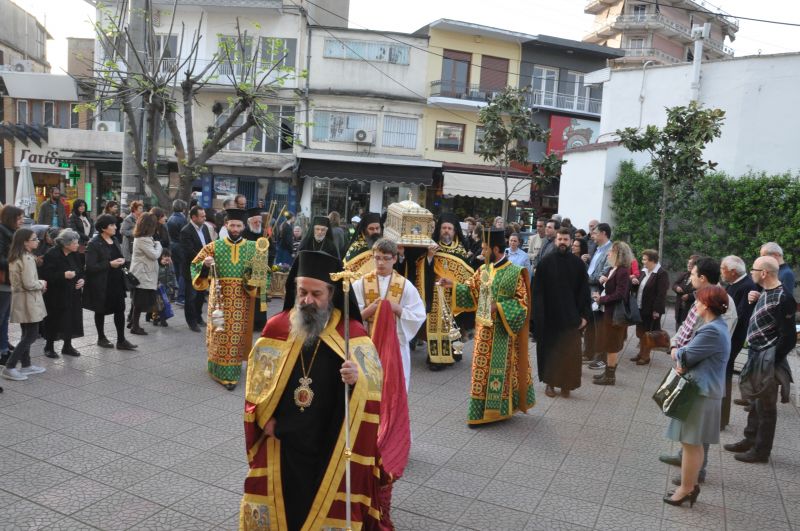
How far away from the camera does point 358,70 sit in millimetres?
27266

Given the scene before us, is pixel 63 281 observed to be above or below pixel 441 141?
below

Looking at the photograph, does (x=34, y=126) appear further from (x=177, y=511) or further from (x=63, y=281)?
(x=177, y=511)

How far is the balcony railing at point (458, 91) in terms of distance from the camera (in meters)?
28.1

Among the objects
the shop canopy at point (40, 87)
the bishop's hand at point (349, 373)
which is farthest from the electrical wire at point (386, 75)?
the bishop's hand at point (349, 373)

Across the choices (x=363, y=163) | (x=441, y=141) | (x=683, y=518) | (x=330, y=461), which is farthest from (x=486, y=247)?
(x=441, y=141)

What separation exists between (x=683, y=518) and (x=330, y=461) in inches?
112

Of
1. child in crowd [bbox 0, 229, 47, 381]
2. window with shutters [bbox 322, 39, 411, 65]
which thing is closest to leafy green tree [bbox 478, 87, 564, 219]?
window with shutters [bbox 322, 39, 411, 65]

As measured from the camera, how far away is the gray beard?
3.73 m

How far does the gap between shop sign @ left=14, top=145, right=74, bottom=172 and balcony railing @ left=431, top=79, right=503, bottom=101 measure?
15809mm

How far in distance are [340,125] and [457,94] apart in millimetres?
5337

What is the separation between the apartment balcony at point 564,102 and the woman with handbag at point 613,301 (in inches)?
870

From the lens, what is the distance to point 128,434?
5.88 m

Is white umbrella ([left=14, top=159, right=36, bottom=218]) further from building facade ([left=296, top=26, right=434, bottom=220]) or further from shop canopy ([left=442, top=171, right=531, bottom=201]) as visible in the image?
shop canopy ([left=442, top=171, right=531, bottom=201])

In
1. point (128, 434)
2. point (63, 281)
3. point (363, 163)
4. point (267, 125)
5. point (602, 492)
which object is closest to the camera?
point (602, 492)
